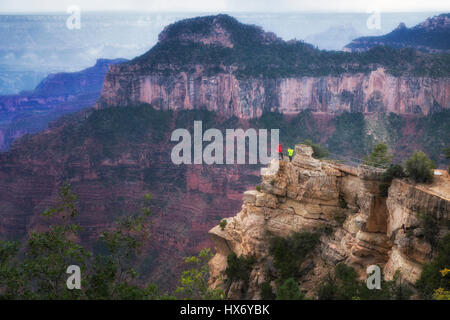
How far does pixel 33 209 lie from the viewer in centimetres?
7244

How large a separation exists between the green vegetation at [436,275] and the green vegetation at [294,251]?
25.4 feet

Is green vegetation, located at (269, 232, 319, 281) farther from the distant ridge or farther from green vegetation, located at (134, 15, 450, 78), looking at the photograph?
the distant ridge

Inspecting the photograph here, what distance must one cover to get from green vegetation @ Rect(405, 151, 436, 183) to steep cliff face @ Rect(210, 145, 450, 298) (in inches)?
34.5

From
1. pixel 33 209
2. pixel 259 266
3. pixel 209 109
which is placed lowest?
pixel 33 209

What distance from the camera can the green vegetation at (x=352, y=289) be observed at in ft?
62.8

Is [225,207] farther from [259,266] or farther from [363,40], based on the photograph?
[363,40]

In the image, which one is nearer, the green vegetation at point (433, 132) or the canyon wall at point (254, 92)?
the green vegetation at point (433, 132)

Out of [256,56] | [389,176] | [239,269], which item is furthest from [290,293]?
[256,56]

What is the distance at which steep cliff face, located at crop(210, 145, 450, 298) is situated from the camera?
21188 mm

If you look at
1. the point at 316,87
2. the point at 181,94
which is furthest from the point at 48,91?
the point at 316,87

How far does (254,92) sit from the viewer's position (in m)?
86.3

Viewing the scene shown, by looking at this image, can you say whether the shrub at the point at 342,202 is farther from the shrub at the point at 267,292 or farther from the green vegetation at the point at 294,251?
the shrub at the point at 267,292

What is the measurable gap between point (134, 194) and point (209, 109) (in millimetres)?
24725

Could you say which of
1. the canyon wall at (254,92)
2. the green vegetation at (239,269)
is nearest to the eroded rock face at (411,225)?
the green vegetation at (239,269)
